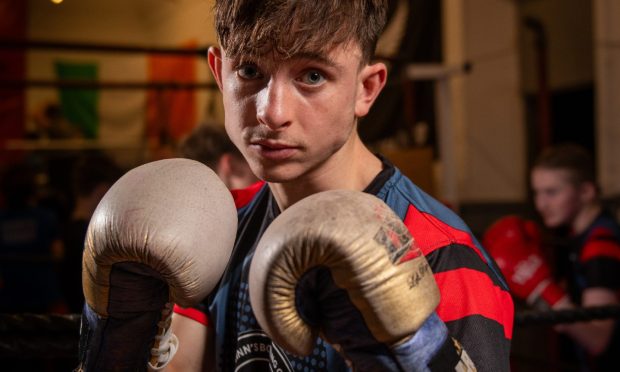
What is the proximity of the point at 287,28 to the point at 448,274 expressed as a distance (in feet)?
1.35

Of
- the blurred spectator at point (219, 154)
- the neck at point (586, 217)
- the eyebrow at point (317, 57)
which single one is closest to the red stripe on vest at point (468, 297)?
the eyebrow at point (317, 57)

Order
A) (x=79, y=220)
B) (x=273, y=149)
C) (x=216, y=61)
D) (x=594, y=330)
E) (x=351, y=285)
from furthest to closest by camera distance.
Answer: (x=79, y=220) → (x=594, y=330) → (x=216, y=61) → (x=273, y=149) → (x=351, y=285)

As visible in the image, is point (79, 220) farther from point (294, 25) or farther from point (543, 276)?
point (294, 25)

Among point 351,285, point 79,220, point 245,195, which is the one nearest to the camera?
point 351,285

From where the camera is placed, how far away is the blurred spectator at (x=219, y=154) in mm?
2375

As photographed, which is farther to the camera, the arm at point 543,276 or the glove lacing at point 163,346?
the arm at point 543,276

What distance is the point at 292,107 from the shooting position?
3.27ft

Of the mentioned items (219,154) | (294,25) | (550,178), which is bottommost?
(550,178)

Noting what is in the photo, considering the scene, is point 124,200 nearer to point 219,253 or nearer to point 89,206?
point 219,253

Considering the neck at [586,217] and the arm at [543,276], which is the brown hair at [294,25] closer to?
the arm at [543,276]

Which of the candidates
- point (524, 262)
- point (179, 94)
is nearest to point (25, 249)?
point (524, 262)

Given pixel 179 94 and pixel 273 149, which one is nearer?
pixel 273 149

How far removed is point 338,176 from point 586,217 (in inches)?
68.0

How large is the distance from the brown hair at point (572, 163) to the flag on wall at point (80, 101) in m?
7.65
